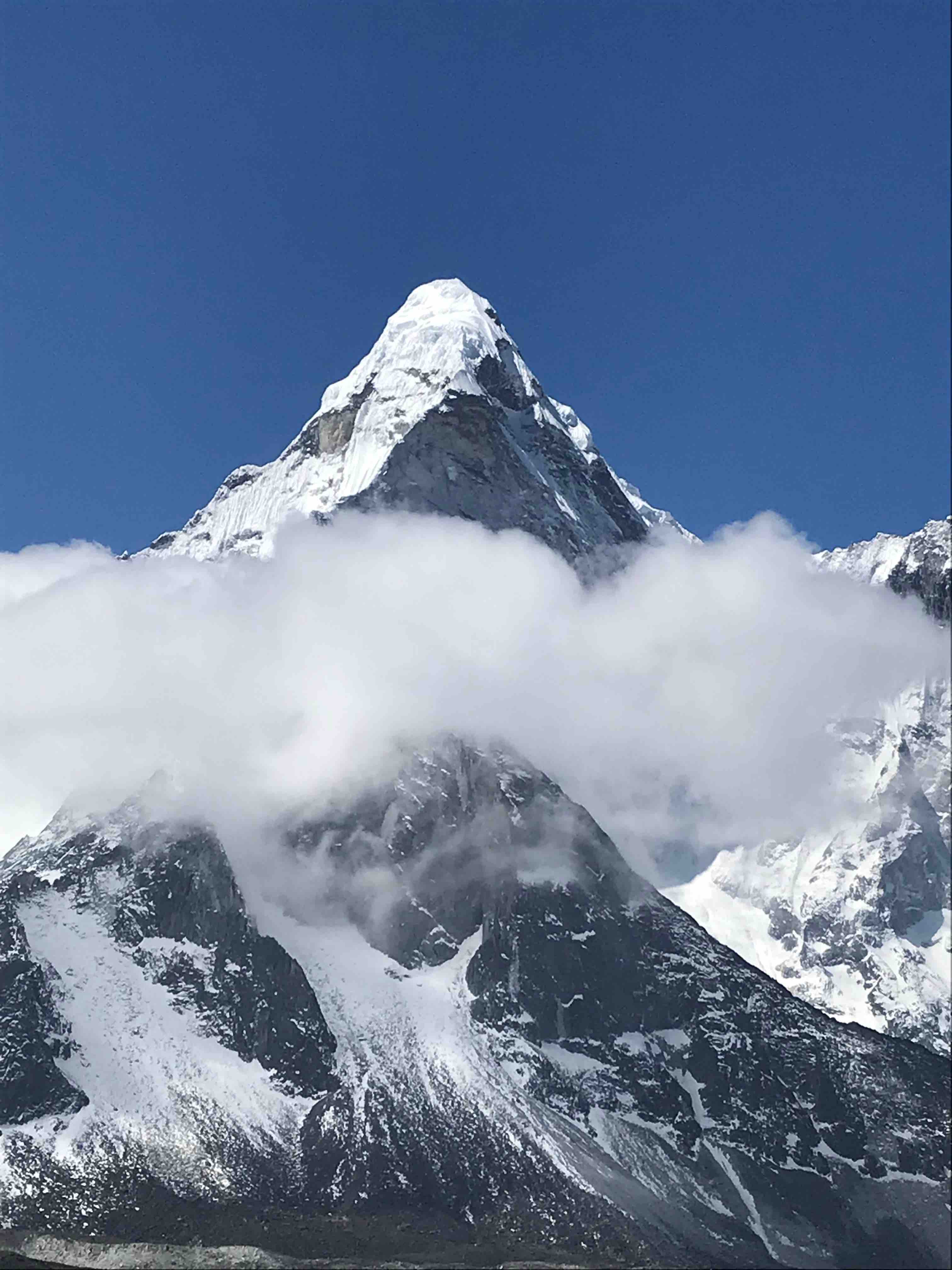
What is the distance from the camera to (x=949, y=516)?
13888cm
